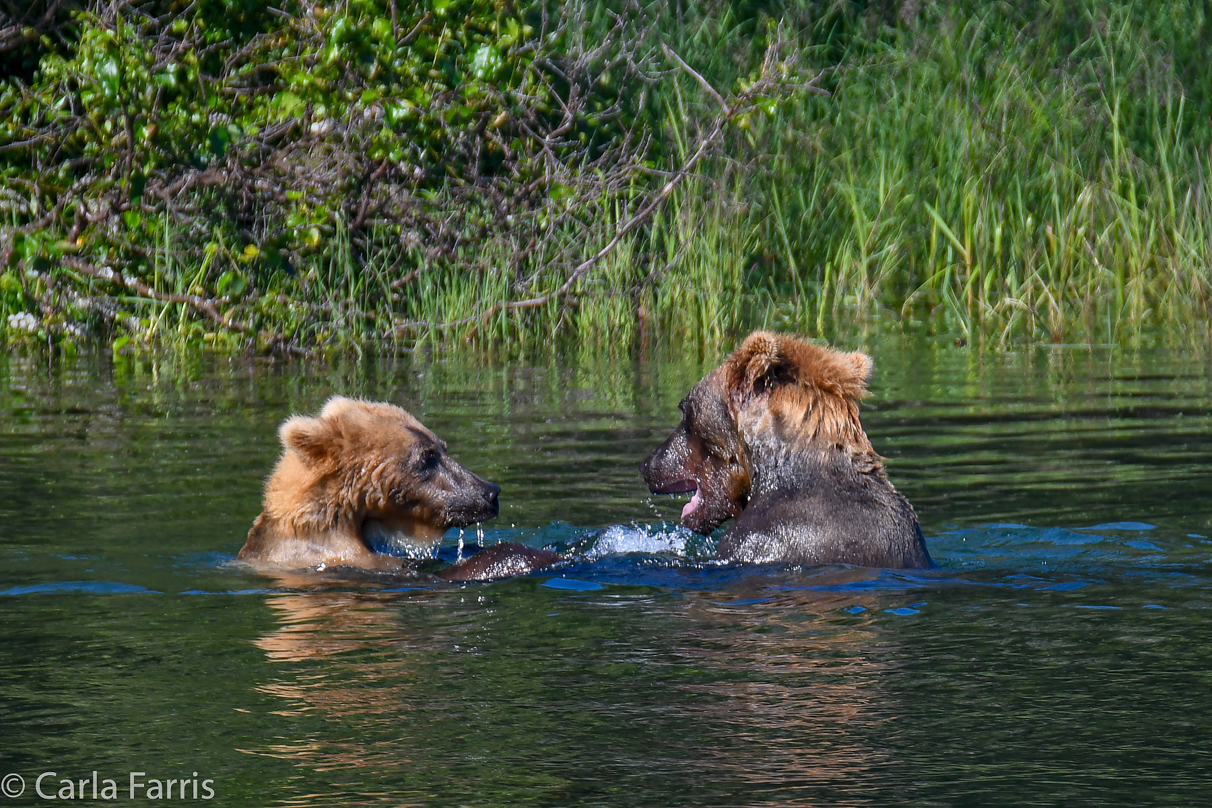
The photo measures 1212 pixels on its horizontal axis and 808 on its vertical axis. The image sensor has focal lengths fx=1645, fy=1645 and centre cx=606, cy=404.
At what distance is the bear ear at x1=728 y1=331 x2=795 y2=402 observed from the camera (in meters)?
6.69

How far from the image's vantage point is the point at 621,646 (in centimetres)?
535

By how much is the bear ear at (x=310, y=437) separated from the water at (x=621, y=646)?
0.60 meters

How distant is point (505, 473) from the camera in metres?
9.41

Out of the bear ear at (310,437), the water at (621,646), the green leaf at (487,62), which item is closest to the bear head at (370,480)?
the bear ear at (310,437)

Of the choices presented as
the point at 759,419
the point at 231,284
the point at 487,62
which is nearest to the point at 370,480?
the point at 759,419

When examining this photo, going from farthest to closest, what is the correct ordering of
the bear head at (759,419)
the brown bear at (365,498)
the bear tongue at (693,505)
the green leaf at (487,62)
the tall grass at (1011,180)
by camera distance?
the tall grass at (1011,180) → the green leaf at (487,62) → the bear tongue at (693,505) → the brown bear at (365,498) → the bear head at (759,419)

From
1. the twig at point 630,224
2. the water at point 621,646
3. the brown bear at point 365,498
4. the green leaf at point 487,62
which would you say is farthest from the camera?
the twig at point 630,224

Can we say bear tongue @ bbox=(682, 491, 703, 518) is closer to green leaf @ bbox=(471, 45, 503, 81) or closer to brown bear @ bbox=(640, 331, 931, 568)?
brown bear @ bbox=(640, 331, 931, 568)

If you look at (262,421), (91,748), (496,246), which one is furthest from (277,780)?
(496,246)

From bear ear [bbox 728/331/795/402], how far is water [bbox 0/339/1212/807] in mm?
768

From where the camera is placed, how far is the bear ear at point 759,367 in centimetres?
669

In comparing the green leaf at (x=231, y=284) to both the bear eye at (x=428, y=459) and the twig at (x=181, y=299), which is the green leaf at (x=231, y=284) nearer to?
the twig at (x=181, y=299)

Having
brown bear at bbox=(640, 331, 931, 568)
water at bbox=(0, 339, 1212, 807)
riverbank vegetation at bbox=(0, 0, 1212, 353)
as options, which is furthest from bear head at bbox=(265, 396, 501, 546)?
riverbank vegetation at bbox=(0, 0, 1212, 353)

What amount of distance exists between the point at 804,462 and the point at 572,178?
31.4ft
